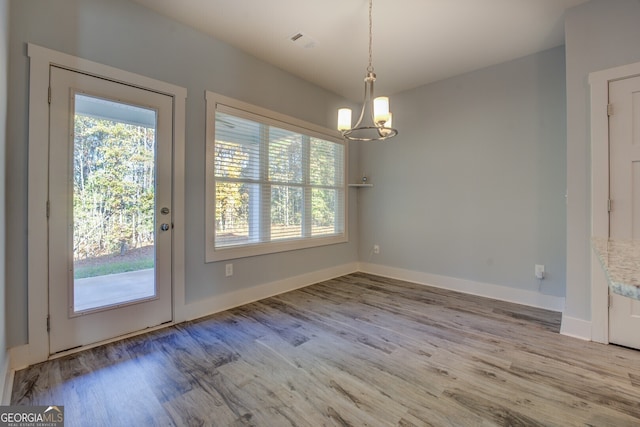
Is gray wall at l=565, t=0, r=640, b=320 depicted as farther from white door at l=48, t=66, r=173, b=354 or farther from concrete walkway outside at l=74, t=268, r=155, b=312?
concrete walkway outside at l=74, t=268, r=155, b=312

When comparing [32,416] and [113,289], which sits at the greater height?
[113,289]

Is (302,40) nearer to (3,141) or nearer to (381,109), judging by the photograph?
(381,109)

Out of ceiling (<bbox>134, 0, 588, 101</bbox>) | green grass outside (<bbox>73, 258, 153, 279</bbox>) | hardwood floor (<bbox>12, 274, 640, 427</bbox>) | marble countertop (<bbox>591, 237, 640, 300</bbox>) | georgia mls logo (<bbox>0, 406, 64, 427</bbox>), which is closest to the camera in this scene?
marble countertop (<bbox>591, 237, 640, 300</bbox>)

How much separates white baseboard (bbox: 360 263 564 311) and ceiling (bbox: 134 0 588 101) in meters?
2.69

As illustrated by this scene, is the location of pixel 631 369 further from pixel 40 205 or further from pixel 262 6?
pixel 40 205

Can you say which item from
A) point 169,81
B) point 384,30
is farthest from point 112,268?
point 384,30

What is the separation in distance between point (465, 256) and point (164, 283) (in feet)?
11.4

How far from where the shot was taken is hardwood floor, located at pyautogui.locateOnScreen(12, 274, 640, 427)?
151cm

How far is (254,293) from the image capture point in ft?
10.8

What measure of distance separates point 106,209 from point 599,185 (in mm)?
4028

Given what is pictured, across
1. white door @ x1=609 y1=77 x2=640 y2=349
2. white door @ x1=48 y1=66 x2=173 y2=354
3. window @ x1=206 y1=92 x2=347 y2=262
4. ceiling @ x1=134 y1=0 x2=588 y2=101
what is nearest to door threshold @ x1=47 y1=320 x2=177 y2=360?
white door @ x1=48 y1=66 x2=173 y2=354

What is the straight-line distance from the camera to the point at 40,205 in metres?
1.97

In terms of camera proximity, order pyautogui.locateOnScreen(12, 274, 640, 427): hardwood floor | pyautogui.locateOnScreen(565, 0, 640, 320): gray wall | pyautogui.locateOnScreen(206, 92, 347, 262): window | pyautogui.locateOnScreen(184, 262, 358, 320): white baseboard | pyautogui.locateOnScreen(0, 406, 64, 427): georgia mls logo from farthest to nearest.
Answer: pyautogui.locateOnScreen(206, 92, 347, 262): window
pyautogui.locateOnScreen(184, 262, 358, 320): white baseboard
pyautogui.locateOnScreen(565, 0, 640, 320): gray wall
pyautogui.locateOnScreen(12, 274, 640, 427): hardwood floor
pyautogui.locateOnScreen(0, 406, 64, 427): georgia mls logo

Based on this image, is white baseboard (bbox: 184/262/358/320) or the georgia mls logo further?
white baseboard (bbox: 184/262/358/320)
